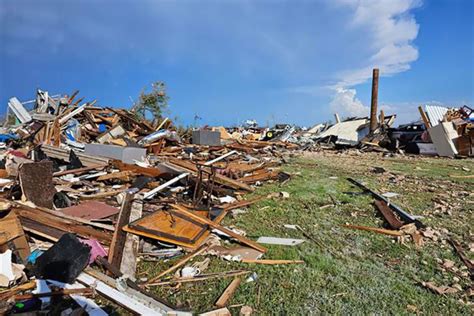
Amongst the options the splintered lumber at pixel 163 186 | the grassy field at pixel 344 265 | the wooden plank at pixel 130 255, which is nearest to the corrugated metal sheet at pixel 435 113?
the grassy field at pixel 344 265

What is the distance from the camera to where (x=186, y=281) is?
2.90 m

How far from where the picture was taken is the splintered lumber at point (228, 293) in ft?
8.39

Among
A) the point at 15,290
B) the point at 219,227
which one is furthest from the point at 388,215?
the point at 15,290

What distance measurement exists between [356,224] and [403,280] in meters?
1.64

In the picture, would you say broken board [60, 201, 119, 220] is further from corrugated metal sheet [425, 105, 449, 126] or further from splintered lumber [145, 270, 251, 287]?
corrugated metal sheet [425, 105, 449, 126]

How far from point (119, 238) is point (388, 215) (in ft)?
12.8

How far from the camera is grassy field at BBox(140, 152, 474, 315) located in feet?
8.50

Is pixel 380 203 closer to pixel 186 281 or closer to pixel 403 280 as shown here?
pixel 403 280

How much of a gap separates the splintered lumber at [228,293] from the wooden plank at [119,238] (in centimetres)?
108

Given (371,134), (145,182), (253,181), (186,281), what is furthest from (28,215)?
(371,134)

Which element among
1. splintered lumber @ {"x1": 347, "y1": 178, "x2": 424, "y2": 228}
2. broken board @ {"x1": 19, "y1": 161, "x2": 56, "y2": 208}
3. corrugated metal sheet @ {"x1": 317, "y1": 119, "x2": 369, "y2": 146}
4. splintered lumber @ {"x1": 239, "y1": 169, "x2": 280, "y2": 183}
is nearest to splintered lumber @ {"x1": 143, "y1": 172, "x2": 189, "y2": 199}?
broken board @ {"x1": 19, "y1": 161, "x2": 56, "y2": 208}

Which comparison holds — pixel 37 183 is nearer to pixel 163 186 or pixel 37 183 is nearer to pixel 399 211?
pixel 163 186

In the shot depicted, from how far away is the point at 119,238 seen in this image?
A: 133 inches

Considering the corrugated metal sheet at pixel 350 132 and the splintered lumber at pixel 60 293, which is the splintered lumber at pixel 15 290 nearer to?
the splintered lumber at pixel 60 293
